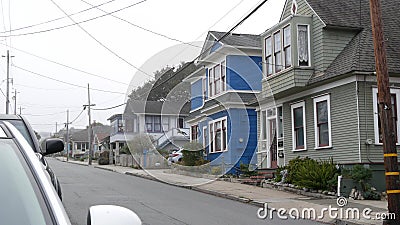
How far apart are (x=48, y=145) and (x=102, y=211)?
262 inches

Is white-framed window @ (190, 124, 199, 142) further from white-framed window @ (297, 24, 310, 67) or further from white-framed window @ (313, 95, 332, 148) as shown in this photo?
white-framed window @ (313, 95, 332, 148)

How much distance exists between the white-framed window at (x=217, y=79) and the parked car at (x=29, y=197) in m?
28.2

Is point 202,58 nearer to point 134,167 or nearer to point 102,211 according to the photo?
point 134,167

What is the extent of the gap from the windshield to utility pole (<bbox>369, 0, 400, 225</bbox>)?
10.2 meters

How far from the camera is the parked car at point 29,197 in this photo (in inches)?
109

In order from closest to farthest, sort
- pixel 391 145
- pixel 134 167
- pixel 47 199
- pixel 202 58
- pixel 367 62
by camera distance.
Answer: pixel 47 199, pixel 391 145, pixel 367 62, pixel 202 58, pixel 134 167

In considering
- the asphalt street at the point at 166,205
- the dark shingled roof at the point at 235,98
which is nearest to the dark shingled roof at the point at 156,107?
the dark shingled roof at the point at 235,98

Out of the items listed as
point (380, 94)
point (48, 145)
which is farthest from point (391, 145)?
point (48, 145)

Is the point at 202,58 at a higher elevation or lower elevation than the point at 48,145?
higher

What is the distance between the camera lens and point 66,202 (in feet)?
53.1

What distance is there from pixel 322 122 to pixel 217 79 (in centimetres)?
1193

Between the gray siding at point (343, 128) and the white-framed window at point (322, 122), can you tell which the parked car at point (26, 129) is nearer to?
the gray siding at point (343, 128)

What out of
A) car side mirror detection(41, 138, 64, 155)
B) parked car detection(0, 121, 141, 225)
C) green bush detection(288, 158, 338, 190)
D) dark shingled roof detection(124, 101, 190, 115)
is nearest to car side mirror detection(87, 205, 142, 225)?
parked car detection(0, 121, 141, 225)

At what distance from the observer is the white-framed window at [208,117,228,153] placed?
31.3 metres
